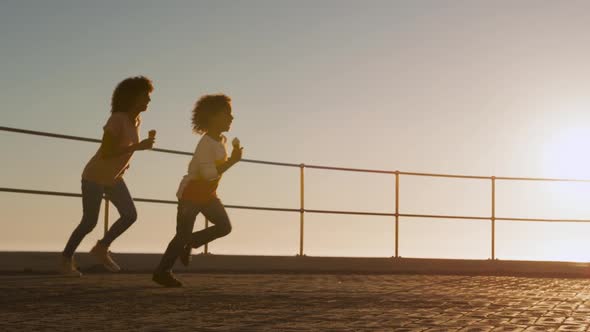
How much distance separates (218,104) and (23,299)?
2.50 meters

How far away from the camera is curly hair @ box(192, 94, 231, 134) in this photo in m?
9.10

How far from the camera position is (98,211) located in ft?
29.7

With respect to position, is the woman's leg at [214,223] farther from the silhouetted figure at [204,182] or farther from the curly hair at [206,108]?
the curly hair at [206,108]

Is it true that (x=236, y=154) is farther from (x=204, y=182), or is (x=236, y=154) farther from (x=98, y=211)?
(x=98, y=211)

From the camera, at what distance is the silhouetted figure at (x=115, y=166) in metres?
8.96

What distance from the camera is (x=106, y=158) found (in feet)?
29.4

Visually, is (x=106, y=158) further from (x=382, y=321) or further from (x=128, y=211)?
(x=382, y=321)

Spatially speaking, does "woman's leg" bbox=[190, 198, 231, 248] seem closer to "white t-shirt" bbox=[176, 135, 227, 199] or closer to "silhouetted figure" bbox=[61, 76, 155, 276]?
"white t-shirt" bbox=[176, 135, 227, 199]

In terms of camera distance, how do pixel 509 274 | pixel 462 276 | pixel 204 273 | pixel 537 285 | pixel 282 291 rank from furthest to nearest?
1. pixel 509 274
2. pixel 462 276
3. pixel 204 273
4. pixel 537 285
5. pixel 282 291

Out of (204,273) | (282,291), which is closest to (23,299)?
(282,291)

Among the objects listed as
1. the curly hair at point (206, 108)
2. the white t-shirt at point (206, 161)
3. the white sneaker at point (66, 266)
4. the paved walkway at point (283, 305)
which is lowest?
the paved walkway at point (283, 305)

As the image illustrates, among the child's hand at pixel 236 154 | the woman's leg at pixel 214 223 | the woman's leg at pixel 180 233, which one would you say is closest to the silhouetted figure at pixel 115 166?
the woman's leg at pixel 180 233

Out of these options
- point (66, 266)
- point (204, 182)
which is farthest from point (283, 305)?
point (66, 266)

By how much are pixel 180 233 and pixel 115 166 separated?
77cm
